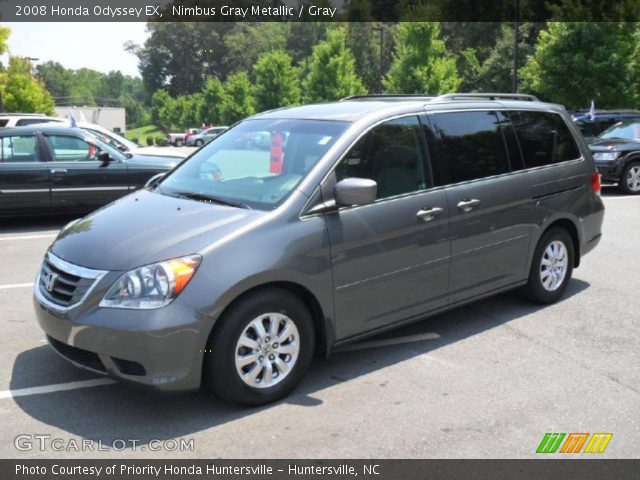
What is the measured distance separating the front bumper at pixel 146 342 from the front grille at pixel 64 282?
0.11m

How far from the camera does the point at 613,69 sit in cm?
2544

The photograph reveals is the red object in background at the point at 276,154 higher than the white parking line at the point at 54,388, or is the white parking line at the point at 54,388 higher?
the red object in background at the point at 276,154

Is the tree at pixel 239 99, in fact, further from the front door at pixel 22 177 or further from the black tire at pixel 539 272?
the black tire at pixel 539 272

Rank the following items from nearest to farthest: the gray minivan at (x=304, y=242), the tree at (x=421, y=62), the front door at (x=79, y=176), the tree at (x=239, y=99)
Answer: the gray minivan at (x=304, y=242)
the front door at (x=79, y=176)
the tree at (x=421, y=62)
the tree at (x=239, y=99)

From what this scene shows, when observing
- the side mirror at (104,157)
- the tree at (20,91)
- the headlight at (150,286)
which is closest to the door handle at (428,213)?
the headlight at (150,286)

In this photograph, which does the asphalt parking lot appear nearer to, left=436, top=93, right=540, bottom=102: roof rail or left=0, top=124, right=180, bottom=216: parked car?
left=436, top=93, right=540, bottom=102: roof rail

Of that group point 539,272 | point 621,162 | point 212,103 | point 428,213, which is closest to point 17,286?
point 428,213

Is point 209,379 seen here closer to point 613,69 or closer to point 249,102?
point 613,69

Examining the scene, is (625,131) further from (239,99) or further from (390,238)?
(239,99)

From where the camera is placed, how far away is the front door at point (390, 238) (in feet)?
14.4

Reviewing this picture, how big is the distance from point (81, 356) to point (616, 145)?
1312 centimetres

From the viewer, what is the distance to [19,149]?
1046 centimetres

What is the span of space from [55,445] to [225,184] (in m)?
2.00
